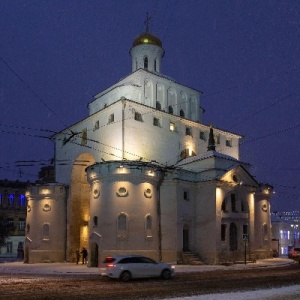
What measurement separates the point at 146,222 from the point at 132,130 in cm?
885

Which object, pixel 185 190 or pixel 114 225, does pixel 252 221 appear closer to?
pixel 185 190

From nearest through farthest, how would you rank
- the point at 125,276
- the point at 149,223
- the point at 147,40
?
the point at 125,276, the point at 149,223, the point at 147,40

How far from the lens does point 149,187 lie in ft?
128

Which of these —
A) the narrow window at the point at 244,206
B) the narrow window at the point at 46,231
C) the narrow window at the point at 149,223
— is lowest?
the narrow window at the point at 46,231

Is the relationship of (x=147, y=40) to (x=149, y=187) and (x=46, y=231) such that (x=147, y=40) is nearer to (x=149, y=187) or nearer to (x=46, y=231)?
(x=149, y=187)

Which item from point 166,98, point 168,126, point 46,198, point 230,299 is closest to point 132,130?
point 168,126

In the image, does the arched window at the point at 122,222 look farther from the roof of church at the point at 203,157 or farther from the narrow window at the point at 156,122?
the narrow window at the point at 156,122

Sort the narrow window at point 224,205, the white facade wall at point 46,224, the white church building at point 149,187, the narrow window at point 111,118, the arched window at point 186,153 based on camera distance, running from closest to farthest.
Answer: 1. the white church building at point 149,187
2. the narrow window at point 224,205
3. the narrow window at point 111,118
4. the white facade wall at point 46,224
5. the arched window at point 186,153

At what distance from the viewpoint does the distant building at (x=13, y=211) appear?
70.8 metres

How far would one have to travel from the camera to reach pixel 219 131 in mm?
50281

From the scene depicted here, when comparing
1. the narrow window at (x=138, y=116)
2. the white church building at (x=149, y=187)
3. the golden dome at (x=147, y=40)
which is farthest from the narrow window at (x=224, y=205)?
the golden dome at (x=147, y=40)

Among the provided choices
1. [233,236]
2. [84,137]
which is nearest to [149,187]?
[233,236]

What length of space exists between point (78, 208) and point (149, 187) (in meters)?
11.3

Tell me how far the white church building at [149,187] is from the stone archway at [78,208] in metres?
0.11
